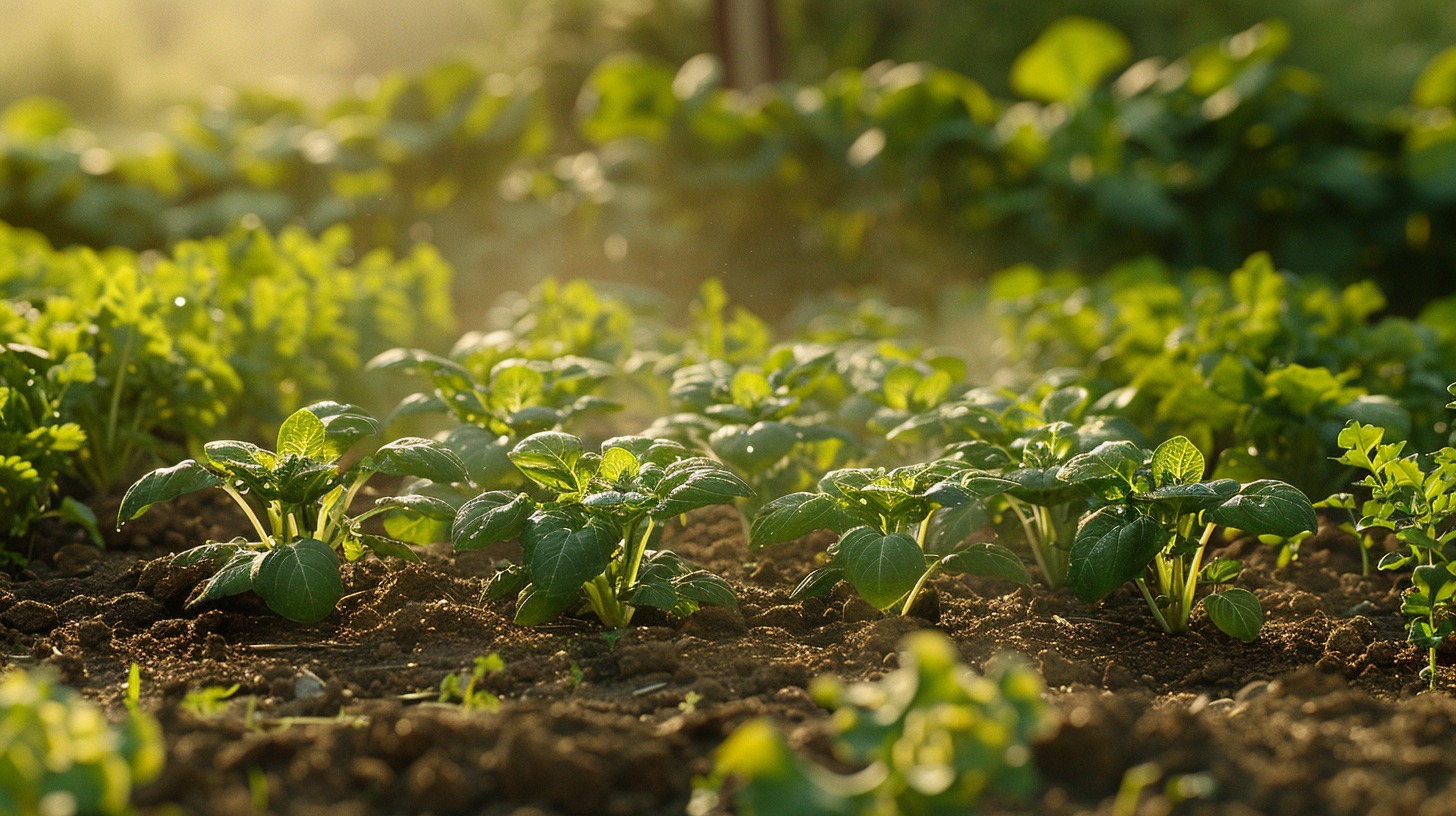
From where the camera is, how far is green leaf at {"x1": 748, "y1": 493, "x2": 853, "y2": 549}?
193 centimetres

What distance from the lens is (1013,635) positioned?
203 centimetres

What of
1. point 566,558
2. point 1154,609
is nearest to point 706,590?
point 566,558

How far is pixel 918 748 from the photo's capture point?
1.12m

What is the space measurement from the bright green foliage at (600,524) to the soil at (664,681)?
3.1 inches

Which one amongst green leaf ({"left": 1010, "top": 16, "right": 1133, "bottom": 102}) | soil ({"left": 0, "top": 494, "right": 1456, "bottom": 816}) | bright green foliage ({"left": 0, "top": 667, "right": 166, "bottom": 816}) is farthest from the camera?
green leaf ({"left": 1010, "top": 16, "right": 1133, "bottom": 102})

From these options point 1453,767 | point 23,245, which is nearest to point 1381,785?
point 1453,767

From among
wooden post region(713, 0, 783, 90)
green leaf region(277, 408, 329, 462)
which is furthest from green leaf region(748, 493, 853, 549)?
wooden post region(713, 0, 783, 90)

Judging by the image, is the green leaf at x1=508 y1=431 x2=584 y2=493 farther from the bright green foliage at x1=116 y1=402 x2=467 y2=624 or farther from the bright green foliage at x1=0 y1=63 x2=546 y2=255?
the bright green foliage at x1=0 y1=63 x2=546 y2=255

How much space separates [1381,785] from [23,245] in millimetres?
4079

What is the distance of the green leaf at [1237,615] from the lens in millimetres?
1934

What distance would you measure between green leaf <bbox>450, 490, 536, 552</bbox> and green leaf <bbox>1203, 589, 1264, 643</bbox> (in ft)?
3.60

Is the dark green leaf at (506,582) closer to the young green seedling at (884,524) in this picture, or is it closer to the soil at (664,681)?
the soil at (664,681)

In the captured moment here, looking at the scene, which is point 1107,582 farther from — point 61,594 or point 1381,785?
point 61,594

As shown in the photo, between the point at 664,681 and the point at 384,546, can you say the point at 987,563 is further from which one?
the point at 384,546
